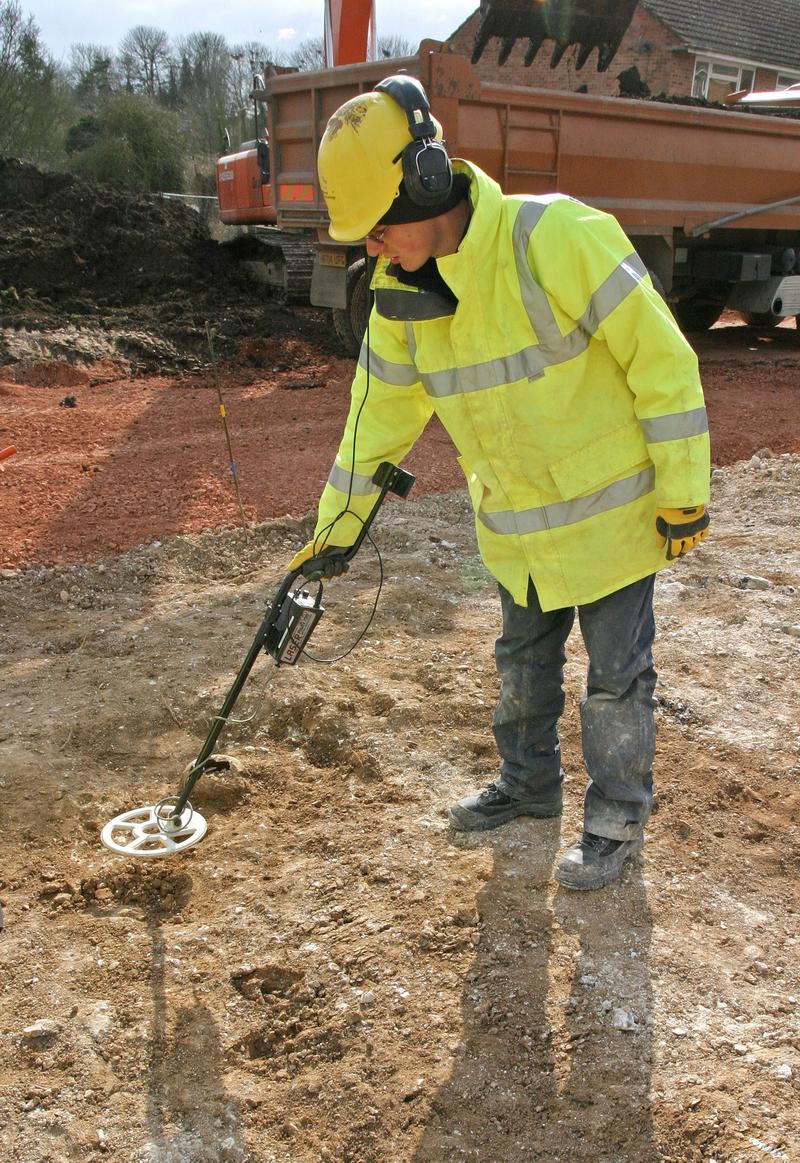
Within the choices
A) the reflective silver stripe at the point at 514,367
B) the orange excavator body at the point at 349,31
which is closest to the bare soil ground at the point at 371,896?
the reflective silver stripe at the point at 514,367

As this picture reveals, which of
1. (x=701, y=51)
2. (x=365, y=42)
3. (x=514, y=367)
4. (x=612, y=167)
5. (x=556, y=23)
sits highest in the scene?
(x=701, y=51)

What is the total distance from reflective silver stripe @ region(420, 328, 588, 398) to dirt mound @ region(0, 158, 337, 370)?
9344mm

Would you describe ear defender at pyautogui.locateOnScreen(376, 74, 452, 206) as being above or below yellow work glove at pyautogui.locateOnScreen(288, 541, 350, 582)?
above

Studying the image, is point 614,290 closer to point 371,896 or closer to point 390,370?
point 390,370

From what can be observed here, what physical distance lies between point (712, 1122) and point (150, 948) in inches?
61.1

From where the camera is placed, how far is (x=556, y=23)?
10.9 meters

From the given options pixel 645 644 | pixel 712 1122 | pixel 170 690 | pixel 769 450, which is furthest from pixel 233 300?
pixel 712 1122

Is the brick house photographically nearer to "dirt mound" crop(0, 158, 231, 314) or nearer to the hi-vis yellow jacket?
"dirt mound" crop(0, 158, 231, 314)

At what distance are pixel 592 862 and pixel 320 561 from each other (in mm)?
1196

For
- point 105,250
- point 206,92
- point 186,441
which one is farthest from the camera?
point 206,92

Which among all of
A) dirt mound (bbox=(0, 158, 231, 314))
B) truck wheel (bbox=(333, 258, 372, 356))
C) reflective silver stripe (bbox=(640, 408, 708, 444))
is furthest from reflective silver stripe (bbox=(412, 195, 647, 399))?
dirt mound (bbox=(0, 158, 231, 314))

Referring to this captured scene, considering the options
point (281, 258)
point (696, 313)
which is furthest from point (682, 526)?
point (281, 258)

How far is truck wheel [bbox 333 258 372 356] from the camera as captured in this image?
31.1ft

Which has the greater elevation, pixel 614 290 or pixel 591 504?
pixel 614 290
